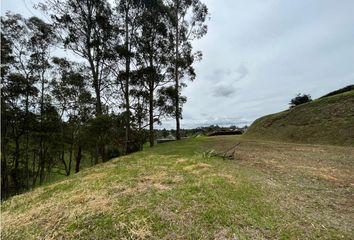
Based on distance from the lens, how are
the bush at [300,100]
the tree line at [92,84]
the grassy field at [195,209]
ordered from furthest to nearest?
the bush at [300,100]
the tree line at [92,84]
the grassy field at [195,209]

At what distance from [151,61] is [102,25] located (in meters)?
3.66

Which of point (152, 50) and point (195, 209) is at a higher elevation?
point (152, 50)

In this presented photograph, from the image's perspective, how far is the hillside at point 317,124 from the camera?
570 inches

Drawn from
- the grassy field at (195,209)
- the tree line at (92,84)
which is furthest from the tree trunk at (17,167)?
the grassy field at (195,209)

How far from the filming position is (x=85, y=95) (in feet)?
52.4

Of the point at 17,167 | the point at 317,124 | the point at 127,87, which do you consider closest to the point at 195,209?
the point at 127,87

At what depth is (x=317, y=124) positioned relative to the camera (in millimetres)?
16891

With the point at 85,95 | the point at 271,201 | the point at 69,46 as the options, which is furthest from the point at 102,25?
the point at 271,201

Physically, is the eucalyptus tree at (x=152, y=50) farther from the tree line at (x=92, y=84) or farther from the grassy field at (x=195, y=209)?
the grassy field at (x=195, y=209)

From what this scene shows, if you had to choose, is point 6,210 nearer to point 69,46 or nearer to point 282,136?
point 69,46

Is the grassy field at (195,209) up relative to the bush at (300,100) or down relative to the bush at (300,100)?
down

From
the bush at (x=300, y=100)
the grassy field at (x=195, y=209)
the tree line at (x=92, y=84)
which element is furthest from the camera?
the bush at (x=300, y=100)

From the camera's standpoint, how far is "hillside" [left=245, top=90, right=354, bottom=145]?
1448 cm

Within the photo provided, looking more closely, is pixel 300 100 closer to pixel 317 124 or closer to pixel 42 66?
pixel 317 124
